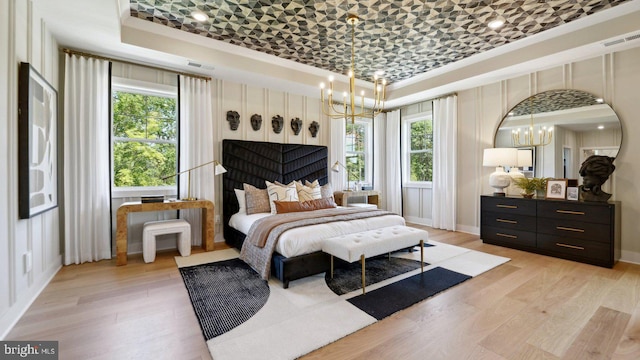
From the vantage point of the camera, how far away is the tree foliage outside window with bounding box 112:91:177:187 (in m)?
3.83

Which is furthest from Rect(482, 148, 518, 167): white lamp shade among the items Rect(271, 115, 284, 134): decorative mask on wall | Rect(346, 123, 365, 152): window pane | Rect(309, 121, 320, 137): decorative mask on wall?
Rect(271, 115, 284, 134): decorative mask on wall

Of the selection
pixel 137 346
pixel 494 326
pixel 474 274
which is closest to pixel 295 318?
pixel 137 346

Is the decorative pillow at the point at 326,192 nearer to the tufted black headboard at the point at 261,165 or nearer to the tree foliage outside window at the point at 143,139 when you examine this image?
the tufted black headboard at the point at 261,165

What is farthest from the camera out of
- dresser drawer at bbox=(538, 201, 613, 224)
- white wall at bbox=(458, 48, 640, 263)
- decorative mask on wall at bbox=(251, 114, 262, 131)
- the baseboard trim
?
decorative mask on wall at bbox=(251, 114, 262, 131)

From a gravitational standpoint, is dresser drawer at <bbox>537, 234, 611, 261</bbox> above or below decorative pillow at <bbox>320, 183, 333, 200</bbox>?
below

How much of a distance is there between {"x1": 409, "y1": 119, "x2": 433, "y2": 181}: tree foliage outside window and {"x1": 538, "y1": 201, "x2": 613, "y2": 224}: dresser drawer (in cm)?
230

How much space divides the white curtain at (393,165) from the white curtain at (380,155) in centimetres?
8

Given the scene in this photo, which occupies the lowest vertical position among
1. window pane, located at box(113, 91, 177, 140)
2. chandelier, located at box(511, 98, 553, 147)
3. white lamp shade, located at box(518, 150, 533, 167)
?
white lamp shade, located at box(518, 150, 533, 167)

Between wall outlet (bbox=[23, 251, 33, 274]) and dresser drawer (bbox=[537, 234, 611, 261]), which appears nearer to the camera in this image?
wall outlet (bbox=[23, 251, 33, 274])

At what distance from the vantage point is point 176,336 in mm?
1926

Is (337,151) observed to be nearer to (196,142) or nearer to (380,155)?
(380,155)

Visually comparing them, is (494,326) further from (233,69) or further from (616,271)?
(233,69)

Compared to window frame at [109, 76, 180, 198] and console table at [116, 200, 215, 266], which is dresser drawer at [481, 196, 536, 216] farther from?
window frame at [109, 76, 180, 198]

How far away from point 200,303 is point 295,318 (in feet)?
2.89
